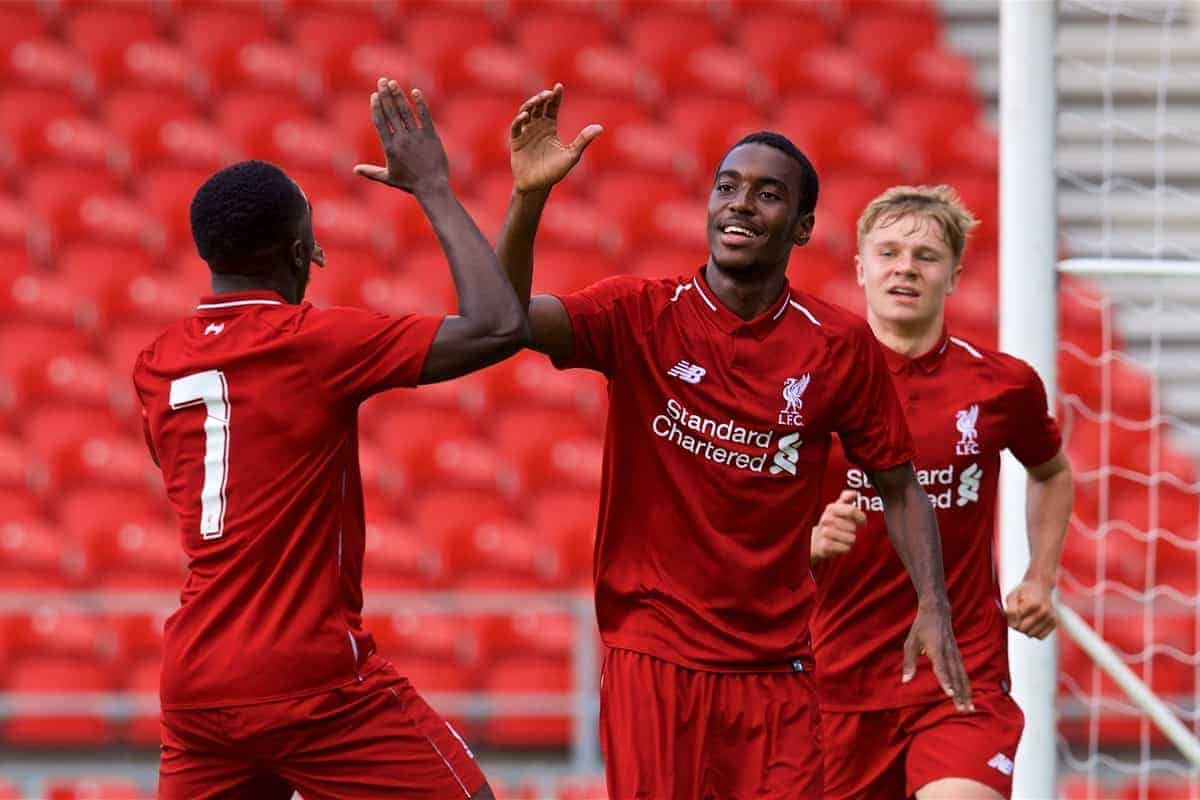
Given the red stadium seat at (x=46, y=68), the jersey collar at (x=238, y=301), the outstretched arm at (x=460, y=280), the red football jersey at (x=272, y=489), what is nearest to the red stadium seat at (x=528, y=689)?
the red football jersey at (x=272, y=489)

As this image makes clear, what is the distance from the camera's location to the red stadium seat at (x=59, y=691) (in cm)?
834

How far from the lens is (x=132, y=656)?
8703 mm

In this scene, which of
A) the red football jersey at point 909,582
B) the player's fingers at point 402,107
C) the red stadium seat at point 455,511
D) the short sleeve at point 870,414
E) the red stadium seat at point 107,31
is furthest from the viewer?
the red stadium seat at point 107,31

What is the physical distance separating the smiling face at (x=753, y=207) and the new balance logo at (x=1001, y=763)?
4.39 ft

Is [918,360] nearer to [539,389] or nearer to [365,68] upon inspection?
[539,389]

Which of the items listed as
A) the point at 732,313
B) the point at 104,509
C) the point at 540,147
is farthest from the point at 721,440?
the point at 104,509

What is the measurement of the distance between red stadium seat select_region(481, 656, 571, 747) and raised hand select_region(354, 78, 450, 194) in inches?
199

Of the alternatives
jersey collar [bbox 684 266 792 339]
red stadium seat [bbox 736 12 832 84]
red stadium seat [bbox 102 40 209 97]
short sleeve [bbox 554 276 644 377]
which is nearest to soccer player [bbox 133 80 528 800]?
short sleeve [bbox 554 276 644 377]

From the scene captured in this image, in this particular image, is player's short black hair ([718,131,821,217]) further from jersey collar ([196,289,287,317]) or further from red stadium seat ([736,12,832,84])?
red stadium seat ([736,12,832,84])

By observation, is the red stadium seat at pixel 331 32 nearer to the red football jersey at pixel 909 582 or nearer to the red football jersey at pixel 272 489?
the red football jersey at pixel 909 582

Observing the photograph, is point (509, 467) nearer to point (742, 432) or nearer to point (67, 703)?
point (67, 703)

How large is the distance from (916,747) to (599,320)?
4.54 feet

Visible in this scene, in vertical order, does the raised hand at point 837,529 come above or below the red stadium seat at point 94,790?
above

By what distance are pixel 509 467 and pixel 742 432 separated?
6.10 meters
